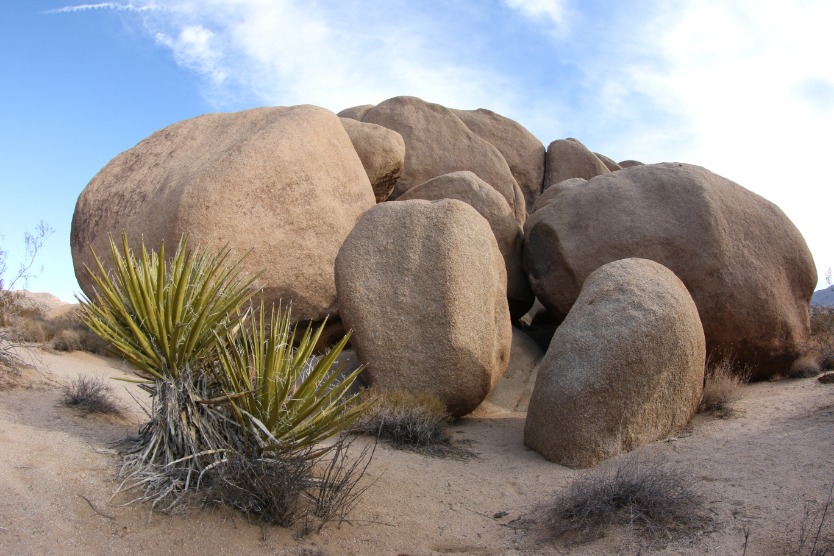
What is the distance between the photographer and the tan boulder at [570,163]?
16344mm

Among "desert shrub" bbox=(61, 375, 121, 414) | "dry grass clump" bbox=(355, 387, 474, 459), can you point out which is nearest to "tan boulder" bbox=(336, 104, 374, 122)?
"dry grass clump" bbox=(355, 387, 474, 459)

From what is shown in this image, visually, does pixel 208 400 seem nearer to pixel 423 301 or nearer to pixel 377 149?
pixel 423 301

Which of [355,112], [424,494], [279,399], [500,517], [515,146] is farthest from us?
[515,146]

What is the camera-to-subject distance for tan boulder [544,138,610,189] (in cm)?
1634

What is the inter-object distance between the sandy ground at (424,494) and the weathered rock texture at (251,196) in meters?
2.62

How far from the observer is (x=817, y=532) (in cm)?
433

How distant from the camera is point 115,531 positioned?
4.22 meters

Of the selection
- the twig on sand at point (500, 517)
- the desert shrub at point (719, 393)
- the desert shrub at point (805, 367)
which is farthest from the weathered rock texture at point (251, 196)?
the desert shrub at point (805, 367)

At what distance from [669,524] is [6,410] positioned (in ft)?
16.8

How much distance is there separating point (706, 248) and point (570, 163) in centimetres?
731

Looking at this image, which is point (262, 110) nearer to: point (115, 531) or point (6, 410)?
point (6, 410)

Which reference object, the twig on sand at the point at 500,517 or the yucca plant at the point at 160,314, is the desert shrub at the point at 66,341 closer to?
the yucca plant at the point at 160,314

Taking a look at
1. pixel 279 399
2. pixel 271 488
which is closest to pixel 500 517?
pixel 271 488

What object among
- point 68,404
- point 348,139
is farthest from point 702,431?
point 348,139
